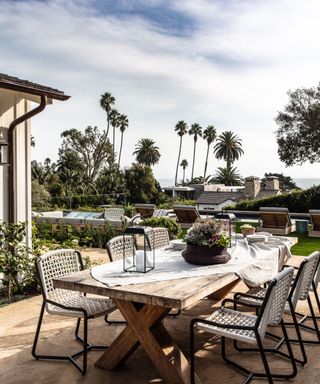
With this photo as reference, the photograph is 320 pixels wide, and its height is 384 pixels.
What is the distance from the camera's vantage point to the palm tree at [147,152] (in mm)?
47281

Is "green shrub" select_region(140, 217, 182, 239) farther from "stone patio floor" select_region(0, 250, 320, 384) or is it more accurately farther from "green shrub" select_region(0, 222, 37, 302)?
"stone patio floor" select_region(0, 250, 320, 384)

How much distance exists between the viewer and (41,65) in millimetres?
8945

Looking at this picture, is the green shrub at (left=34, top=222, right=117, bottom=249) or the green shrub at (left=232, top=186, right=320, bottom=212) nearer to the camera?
the green shrub at (left=34, top=222, right=117, bottom=249)

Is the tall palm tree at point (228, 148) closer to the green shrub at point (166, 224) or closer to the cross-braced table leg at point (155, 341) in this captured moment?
the green shrub at point (166, 224)

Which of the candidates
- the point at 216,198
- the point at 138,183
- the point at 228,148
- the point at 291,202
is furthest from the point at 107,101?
the point at 291,202

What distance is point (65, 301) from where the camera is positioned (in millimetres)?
3461

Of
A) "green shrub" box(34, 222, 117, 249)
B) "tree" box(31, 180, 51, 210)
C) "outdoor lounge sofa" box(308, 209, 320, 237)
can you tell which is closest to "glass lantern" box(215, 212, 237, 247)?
"green shrub" box(34, 222, 117, 249)

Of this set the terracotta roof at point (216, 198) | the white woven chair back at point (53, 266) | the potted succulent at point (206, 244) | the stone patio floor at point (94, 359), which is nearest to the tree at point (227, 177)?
the terracotta roof at point (216, 198)

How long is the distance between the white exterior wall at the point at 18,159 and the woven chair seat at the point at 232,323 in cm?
317

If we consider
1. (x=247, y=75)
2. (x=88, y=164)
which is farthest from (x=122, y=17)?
(x=88, y=164)

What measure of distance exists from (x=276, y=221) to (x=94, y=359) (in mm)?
8733

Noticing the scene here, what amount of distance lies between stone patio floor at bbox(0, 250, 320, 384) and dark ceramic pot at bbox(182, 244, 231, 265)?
0.81m

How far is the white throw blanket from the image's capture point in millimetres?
2912

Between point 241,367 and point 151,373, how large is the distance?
71 centimetres
